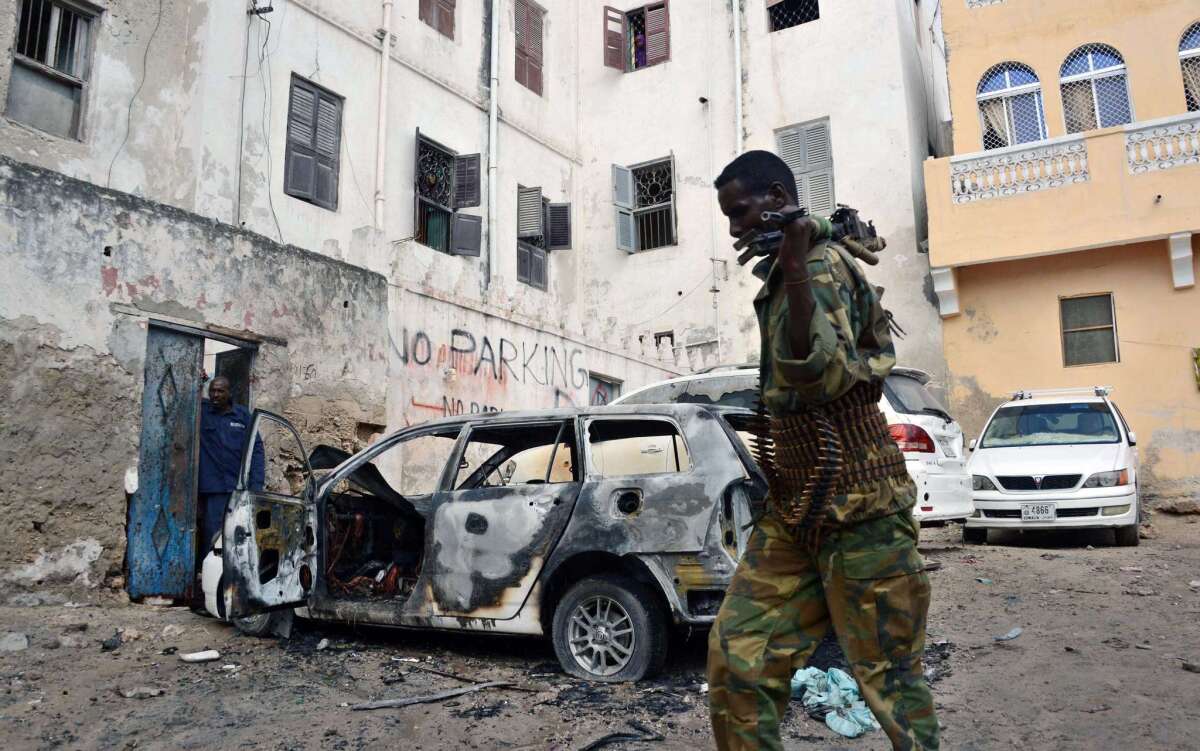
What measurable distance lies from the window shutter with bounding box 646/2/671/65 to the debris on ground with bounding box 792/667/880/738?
14.5m

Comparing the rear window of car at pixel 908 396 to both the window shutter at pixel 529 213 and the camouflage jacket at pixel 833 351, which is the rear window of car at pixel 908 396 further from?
the window shutter at pixel 529 213

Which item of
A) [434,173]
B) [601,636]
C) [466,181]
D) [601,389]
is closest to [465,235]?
[466,181]

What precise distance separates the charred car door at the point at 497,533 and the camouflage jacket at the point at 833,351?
2868 millimetres

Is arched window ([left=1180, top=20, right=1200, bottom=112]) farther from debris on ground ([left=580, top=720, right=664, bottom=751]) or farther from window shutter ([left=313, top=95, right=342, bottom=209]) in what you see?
debris on ground ([left=580, top=720, right=664, bottom=751])

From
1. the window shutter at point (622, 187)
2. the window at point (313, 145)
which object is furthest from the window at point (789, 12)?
the window at point (313, 145)

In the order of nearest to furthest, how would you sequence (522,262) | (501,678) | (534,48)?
1. (501,678)
2. (522,262)
3. (534,48)

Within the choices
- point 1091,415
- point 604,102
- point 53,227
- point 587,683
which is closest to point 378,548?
point 587,683

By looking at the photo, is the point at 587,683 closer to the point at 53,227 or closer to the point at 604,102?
the point at 53,227

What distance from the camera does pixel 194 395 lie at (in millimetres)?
7738

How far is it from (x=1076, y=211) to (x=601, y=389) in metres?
7.11

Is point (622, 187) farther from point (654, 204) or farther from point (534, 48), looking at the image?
point (534, 48)

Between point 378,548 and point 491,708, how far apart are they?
6.57ft

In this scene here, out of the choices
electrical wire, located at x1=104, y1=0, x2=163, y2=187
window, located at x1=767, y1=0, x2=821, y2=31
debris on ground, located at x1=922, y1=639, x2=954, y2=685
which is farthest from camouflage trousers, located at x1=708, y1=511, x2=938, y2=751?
window, located at x1=767, y1=0, x2=821, y2=31

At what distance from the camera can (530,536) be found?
522 centimetres
